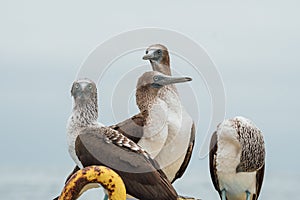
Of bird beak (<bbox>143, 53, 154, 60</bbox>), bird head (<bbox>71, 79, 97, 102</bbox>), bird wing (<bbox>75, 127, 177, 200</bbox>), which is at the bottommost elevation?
bird wing (<bbox>75, 127, 177, 200</bbox>)

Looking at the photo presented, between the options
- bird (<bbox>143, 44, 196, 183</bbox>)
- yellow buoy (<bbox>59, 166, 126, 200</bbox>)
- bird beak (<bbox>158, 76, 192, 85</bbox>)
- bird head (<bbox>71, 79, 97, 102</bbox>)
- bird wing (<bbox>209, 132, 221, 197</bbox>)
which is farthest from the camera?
bird wing (<bbox>209, 132, 221, 197</bbox>)

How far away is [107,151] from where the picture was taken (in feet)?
12.8

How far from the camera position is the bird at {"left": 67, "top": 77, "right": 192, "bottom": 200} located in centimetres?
376

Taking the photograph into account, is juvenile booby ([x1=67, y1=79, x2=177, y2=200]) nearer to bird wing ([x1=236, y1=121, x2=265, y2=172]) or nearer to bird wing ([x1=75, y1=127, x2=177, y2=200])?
bird wing ([x1=75, y1=127, x2=177, y2=200])

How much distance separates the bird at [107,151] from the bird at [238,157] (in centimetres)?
102

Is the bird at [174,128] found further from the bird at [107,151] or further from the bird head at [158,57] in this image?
the bird at [107,151]

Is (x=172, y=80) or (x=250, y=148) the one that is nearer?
(x=172, y=80)

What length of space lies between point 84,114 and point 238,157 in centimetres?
136

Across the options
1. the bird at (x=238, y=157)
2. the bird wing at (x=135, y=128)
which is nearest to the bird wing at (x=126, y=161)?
the bird wing at (x=135, y=128)

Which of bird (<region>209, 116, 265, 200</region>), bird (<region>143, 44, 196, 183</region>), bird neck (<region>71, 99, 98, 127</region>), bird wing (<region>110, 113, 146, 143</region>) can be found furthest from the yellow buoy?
bird (<region>209, 116, 265, 200</region>)

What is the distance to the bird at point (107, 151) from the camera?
376 centimetres

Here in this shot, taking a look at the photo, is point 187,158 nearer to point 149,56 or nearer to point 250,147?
point 250,147

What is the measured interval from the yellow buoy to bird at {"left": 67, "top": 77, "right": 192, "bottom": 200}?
0.82 metres

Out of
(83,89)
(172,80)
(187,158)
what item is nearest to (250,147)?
(187,158)
